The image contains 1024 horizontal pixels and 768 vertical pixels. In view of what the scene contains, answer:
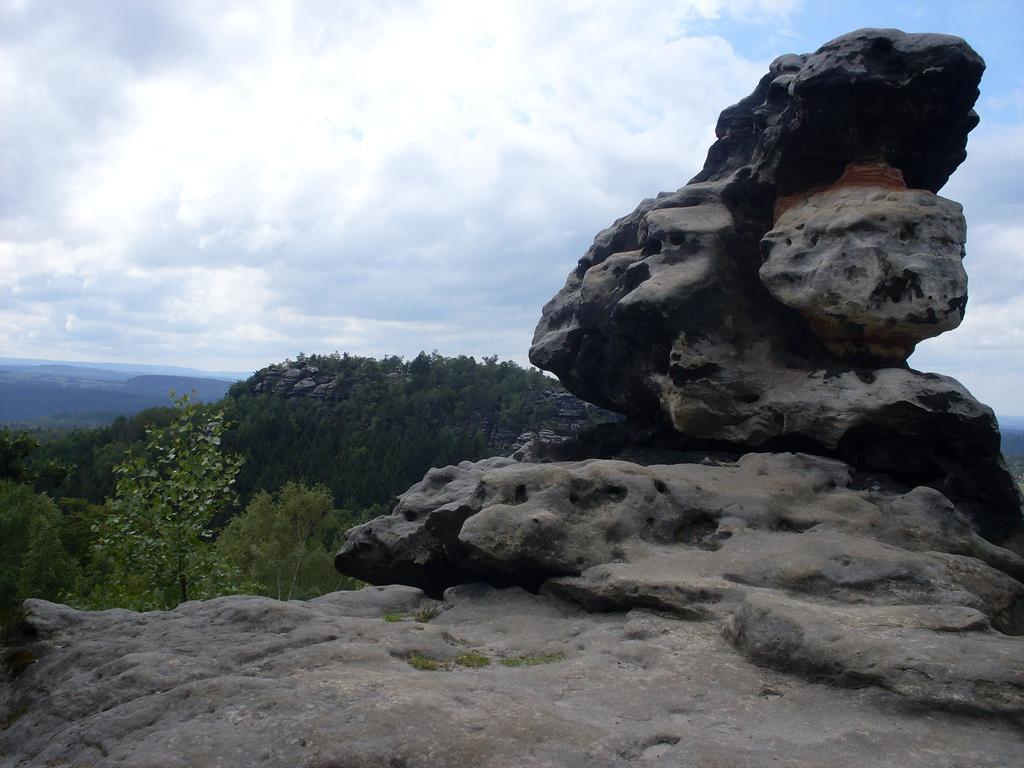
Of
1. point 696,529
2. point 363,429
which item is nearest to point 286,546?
point 696,529

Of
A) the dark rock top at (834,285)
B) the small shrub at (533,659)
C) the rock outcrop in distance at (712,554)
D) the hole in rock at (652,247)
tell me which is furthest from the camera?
the hole in rock at (652,247)

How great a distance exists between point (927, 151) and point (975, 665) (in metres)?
14.8

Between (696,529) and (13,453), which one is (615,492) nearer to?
(696,529)

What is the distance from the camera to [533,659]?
458 inches

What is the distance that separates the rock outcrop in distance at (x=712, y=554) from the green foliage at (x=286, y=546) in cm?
2691

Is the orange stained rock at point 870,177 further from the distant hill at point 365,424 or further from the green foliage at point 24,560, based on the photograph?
the distant hill at point 365,424

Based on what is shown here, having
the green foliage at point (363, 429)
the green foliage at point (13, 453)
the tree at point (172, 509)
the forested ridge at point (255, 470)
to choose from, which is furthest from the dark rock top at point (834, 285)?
the green foliage at point (363, 429)

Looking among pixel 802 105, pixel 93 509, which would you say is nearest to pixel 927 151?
pixel 802 105

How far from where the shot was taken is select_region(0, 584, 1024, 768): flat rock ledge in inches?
307

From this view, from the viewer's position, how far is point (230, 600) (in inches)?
542

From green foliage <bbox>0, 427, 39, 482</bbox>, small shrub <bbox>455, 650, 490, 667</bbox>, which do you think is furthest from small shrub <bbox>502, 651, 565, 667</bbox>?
green foliage <bbox>0, 427, 39, 482</bbox>

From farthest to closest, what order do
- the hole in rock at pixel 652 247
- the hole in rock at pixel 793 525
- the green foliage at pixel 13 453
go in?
the hole in rock at pixel 652 247 → the green foliage at pixel 13 453 → the hole in rock at pixel 793 525

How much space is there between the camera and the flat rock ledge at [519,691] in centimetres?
781

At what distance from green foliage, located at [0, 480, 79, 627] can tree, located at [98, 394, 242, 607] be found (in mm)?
2219
